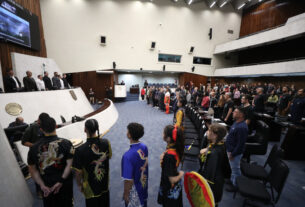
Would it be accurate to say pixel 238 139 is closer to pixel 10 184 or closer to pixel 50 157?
pixel 50 157

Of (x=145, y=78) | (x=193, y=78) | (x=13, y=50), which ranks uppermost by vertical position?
(x=13, y=50)

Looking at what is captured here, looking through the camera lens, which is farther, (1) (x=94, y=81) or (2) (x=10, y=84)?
(1) (x=94, y=81)

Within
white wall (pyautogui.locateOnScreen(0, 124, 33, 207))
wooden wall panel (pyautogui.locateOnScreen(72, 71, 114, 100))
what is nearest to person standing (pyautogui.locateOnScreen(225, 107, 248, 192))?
white wall (pyautogui.locateOnScreen(0, 124, 33, 207))

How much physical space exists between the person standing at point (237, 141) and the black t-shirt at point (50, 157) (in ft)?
7.82

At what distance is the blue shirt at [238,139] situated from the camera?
2322 mm

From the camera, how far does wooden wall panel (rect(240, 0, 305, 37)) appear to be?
485 inches

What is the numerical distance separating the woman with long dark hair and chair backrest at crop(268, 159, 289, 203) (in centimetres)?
133

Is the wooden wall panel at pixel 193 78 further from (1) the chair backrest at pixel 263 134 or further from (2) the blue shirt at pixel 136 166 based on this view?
(2) the blue shirt at pixel 136 166

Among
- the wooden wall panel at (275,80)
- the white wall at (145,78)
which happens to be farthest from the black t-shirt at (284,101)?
the white wall at (145,78)

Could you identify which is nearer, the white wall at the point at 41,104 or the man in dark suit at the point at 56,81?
the white wall at the point at 41,104

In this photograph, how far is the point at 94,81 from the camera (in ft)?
41.8

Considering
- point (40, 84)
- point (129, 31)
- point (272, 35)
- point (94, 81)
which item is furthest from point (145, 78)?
point (272, 35)

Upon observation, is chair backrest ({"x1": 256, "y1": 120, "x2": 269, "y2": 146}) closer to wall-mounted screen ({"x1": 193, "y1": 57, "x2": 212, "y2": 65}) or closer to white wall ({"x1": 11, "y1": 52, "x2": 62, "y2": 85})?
white wall ({"x1": 11, "y1": 52, "x2": 62, "y2": 85})

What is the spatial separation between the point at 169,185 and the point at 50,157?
4.15 feet
